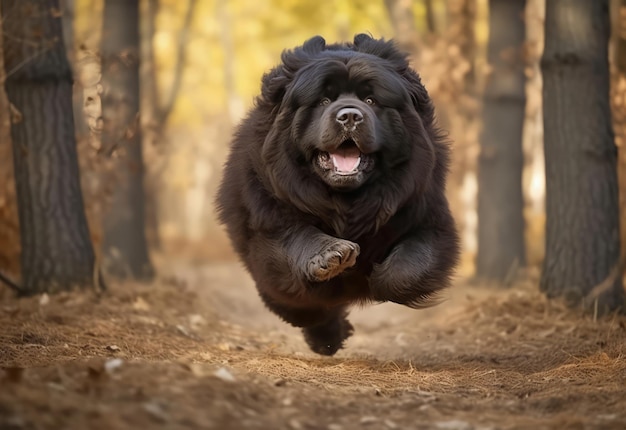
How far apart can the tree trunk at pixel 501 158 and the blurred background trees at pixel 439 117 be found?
14mm

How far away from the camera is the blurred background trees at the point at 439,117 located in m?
9.24

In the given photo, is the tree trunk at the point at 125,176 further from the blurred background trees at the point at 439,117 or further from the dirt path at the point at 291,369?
the dirt path at the point at 291,369

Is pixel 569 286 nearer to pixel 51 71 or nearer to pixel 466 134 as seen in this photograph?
pixel 51 71

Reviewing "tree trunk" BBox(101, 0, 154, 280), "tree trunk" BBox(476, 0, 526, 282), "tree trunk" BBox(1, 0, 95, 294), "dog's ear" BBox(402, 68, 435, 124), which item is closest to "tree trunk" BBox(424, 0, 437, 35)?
"tree trunk" BBox(476, 0, 526, 282)

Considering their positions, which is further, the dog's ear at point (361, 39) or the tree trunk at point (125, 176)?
the tree trunk at point (125, 176)

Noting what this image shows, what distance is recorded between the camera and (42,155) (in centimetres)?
836

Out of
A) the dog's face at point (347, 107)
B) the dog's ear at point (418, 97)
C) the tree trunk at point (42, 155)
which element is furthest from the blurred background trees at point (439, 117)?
the dog's face at point (347, 107)

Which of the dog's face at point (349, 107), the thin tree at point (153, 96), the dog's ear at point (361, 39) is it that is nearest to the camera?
the dog's face at point (349, 107)

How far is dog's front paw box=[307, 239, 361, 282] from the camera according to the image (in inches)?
234

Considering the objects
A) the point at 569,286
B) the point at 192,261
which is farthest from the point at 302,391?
the point at 192,261

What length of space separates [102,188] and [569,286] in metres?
5.18

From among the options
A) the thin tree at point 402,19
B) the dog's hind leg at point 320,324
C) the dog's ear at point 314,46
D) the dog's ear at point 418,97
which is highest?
the thin tree at point 402,19

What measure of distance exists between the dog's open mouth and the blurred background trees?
4.13 ft

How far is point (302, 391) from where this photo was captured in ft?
15.3
